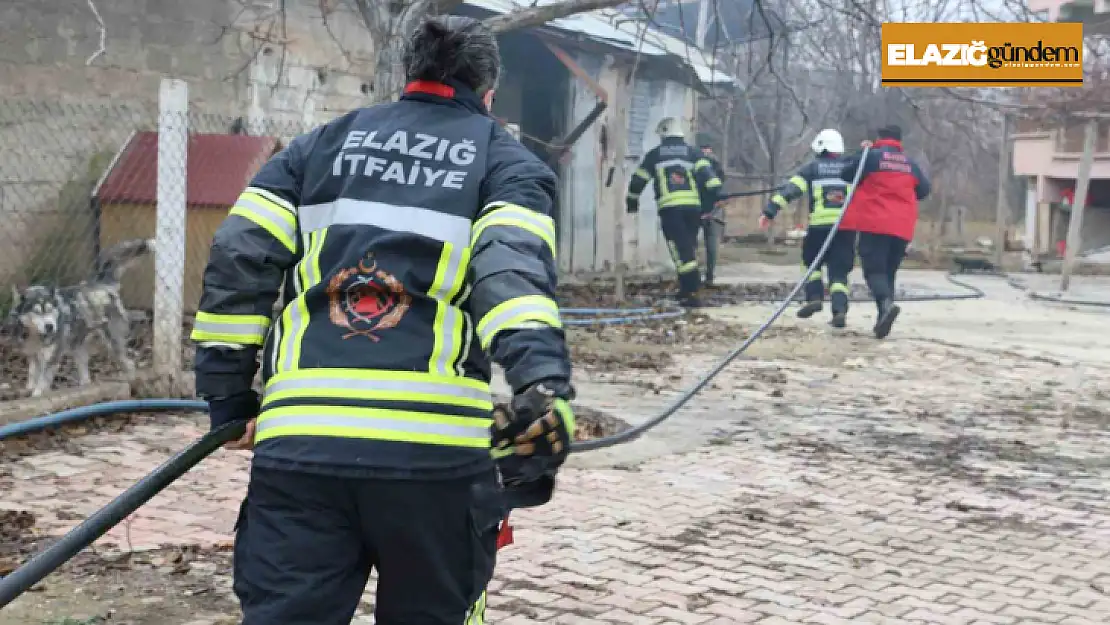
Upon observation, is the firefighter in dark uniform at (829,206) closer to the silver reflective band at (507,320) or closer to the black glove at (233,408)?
the black glove at (233,408)

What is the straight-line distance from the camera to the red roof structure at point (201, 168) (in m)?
10.2

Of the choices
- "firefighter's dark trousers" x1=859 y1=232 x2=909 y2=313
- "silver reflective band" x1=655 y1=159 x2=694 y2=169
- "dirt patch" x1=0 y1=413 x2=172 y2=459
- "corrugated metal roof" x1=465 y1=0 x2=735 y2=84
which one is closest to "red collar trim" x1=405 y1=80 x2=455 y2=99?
"dirt patch" x1=0 y1=413 x2=172 y2=459

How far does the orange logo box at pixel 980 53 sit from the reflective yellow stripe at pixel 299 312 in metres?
11.2

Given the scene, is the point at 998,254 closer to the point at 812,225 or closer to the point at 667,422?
the point at 812,225

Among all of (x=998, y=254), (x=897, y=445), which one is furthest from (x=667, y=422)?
(x=998, y=254)

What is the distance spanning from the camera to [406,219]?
2.55 m

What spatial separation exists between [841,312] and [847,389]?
3480 mm

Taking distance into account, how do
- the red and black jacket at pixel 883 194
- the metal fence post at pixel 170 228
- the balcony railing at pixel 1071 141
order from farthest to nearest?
the balcony railing at pixel 1071 141 → the red and black jacket at pixel 883 194 → the metal fence post at pixel 170 228

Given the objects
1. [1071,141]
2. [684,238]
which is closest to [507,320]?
[684,238]

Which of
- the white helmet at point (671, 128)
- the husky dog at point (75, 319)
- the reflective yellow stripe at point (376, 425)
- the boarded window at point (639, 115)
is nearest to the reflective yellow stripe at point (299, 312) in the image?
the reflective yellow stripe at point (376, 425)

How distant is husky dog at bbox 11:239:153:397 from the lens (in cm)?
742

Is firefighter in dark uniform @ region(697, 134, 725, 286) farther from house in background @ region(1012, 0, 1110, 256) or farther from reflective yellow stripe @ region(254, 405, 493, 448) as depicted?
reflective yellow stripe @ region(254, 405, 493, 448)

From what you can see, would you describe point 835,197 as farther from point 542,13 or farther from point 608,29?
point 608,29

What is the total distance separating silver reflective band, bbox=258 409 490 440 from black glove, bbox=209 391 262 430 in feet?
0.76
